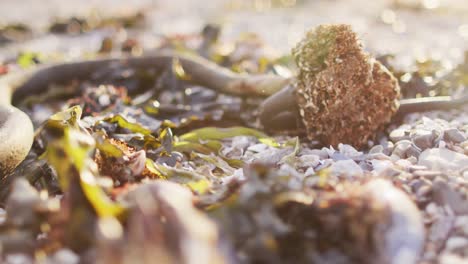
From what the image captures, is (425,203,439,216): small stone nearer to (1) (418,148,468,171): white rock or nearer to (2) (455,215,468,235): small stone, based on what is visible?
(2) (455,215,468,235): small stone

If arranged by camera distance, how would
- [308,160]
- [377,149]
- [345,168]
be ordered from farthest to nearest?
[377,149], [308,160], [345,168]

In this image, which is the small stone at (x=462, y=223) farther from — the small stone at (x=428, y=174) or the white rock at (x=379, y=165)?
the white rock at (x=379, y=165)

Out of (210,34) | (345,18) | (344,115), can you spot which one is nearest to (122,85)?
(210,34)

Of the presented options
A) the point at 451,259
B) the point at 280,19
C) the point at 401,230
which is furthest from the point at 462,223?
the point at 280,19

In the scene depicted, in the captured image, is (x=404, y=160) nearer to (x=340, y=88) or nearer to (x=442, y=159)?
(x=442, y=159)

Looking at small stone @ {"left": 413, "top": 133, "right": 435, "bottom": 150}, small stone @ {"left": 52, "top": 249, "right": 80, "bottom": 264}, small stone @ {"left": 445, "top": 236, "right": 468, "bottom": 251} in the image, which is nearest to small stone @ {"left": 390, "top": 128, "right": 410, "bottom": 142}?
small stone @ {"left": 413, "top": 133, "right": 435, "bottom": 150}
